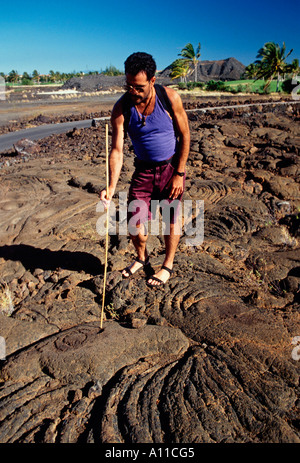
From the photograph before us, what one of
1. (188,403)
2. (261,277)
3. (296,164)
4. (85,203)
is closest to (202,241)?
(261,277)

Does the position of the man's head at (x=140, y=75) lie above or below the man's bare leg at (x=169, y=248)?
above

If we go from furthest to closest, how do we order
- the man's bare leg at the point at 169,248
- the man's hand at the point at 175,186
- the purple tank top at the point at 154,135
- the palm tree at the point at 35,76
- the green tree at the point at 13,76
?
the palm tree at the point at 35,76
the green tree at the point at 13,76
the man's bare leg at the point at 169,248
the man's hand at the point at 175,186
the purple tank top at the point at 154,135

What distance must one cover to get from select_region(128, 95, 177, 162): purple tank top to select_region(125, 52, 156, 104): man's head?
10cm

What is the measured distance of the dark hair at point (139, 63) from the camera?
230 centimetres

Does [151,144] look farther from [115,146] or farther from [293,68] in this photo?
[293,68]

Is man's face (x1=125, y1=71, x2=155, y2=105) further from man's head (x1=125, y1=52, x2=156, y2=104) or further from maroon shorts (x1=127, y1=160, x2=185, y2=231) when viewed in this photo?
maroon shorts (x1=127, y1=160, x2=185, y2=231)

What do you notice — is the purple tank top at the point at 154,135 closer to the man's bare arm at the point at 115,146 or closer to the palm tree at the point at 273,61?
the man's bare arm at the point at 115,146

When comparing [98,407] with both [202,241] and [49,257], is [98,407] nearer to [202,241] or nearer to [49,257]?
[49,257]

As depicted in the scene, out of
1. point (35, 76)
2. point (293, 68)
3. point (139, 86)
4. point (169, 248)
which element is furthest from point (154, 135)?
point (35, 76)

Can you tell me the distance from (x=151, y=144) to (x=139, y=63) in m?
0.55

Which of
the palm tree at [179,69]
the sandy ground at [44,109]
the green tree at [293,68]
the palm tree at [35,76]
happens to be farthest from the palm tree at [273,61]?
the palm tree at [35,76]

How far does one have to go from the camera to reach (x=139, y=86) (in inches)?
92.8

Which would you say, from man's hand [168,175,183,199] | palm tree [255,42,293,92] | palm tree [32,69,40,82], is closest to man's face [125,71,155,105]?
man's hand [168,175,183,199]

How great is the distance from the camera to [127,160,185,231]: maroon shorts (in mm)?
2744
